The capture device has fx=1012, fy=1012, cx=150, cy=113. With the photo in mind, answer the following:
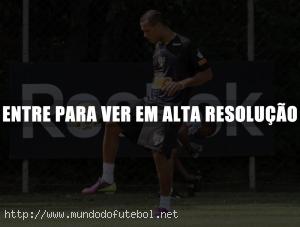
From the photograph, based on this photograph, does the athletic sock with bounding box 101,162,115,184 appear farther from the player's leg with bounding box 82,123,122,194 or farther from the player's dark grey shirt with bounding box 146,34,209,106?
the player's dark grey shirt with bounding box 146,34,209,106

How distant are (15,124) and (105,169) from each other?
2.80 metres

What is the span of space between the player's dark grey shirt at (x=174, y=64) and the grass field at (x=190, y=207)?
3.45 feet

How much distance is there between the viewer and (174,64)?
340 inches

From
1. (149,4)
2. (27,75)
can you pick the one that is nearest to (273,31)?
(149,4)

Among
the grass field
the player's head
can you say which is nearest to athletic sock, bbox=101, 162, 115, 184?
the grass field

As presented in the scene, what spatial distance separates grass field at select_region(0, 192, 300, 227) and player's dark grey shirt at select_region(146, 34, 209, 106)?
41.4 inches

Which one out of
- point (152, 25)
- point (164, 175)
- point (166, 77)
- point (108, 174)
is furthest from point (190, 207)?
point (152, 25)

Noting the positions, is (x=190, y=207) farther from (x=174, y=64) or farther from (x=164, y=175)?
(x=174, y=64)

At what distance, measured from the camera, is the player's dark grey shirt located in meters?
8.61

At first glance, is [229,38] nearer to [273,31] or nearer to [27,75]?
[273,31]

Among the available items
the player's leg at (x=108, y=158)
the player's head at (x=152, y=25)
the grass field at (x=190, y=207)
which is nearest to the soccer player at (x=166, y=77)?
the player's head at (x=152, y=25)

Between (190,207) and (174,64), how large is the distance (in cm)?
192

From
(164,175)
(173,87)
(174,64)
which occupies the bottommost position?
(164,175)

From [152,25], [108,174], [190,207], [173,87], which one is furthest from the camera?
[190,207]
